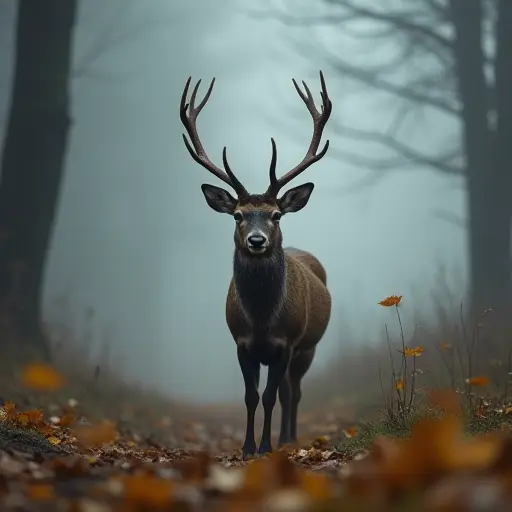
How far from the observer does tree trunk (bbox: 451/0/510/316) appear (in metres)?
12.2

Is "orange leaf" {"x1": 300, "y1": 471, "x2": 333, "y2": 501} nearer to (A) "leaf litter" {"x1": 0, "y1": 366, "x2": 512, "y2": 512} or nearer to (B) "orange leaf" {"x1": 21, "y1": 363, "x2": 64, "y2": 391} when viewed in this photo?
(A) "leaf litter" {"x1": 0, "y1": 366, "x2": 512, "y2": 512}

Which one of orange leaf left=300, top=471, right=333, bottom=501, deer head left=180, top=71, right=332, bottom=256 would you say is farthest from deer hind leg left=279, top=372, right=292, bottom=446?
orange leaf left=300, top=471, right=333, bottom=501

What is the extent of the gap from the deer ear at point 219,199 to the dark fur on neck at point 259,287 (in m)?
0.33

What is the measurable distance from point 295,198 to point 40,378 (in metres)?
3.57

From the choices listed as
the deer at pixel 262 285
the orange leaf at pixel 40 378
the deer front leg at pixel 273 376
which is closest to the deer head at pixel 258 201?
the deer at pixel 262 285

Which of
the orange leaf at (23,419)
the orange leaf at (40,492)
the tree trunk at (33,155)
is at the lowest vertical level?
the orange leaf at (40,492)

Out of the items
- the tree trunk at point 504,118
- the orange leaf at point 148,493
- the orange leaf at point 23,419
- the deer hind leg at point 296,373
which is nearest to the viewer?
the orange leaf at point 148,493

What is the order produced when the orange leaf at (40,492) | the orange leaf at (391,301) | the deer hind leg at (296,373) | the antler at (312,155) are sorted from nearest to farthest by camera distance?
the orange leaf at (40,492) < the orange leaf at (391,301) < the antler at (312,155) < the deer hind leg at (296,373)

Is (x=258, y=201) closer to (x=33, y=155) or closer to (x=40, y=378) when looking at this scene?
(x=40, y=378)

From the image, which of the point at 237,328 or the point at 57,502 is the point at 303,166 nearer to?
the point at 237,328

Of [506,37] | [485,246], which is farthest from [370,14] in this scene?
[485,246]

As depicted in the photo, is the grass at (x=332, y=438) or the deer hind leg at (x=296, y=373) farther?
the deer hind leg at (x=296, y=373)

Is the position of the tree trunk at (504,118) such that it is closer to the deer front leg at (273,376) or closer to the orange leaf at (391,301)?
the deer front leg at (273,376)

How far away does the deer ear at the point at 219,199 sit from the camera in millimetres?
5480
